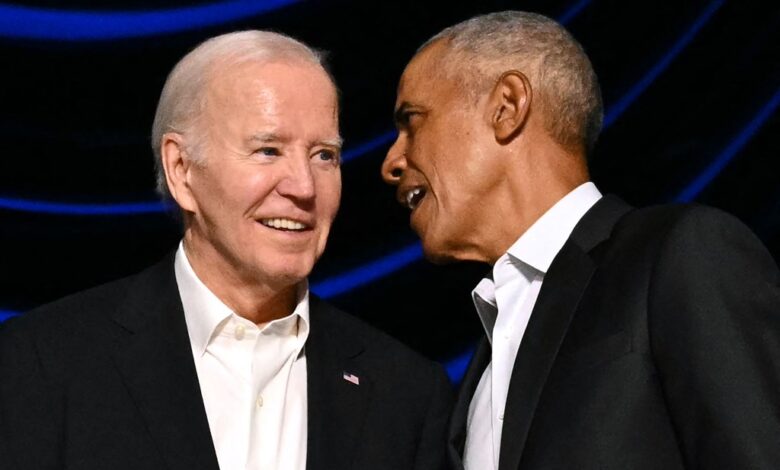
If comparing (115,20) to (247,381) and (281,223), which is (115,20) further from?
(247,381)

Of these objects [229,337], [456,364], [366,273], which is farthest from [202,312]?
[456,364]

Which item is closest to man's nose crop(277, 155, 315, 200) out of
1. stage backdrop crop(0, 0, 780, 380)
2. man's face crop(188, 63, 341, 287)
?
man's face crop(188, 63, 341, 287)

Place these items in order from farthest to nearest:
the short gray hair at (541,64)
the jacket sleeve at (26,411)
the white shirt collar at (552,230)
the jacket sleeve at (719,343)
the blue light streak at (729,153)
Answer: the blue light streak at (729,153) < the short gray hair at (541,64) < the white shirt collar at (552,230) < the jacket sleeve at (26,411) < the jacket sleeve at (719,343)

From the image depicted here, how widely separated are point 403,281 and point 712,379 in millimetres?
1448

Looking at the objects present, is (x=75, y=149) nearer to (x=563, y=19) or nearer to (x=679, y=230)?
(x=563, y=19)

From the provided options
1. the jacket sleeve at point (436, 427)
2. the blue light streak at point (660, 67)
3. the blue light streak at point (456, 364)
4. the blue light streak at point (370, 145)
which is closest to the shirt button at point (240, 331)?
the jacket sleeve at point (436, 427)

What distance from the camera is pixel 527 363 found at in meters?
2.18

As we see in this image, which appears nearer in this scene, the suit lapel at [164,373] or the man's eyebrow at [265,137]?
the suit lapel at [164,373]

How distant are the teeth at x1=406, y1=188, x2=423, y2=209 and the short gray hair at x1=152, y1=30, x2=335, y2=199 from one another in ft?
1.06

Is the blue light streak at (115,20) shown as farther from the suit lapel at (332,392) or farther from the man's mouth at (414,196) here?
the suit lapel at (332,392)

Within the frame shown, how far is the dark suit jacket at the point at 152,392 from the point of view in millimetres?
2139

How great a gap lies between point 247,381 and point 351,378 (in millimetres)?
212

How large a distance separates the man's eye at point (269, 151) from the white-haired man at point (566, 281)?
37 centimetres

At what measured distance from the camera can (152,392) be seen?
2215 mm
